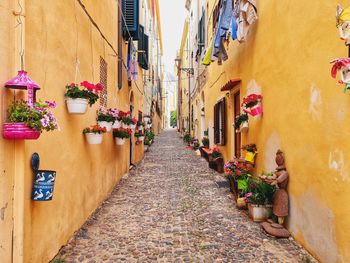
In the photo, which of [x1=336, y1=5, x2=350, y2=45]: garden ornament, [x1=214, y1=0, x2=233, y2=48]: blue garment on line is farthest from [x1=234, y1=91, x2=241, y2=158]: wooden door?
[x1=336, y1=5, x2=350, y2=45]: garden ornament

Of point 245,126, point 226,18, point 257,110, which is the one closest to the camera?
point 257,110

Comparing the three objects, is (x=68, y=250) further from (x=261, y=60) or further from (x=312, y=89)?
(x=261, y=60)

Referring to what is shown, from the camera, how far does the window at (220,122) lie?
8156 mm

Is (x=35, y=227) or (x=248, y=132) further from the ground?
(x=248, y=132)

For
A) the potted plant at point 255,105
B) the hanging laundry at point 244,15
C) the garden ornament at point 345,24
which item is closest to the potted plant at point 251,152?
the potted plant at point 255,105

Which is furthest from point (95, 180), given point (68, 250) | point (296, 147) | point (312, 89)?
point (312, 89)

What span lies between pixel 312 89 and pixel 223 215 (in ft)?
8.65

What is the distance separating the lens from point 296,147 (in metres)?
3.54

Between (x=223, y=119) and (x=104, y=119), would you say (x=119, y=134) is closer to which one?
(x=104, y=119)

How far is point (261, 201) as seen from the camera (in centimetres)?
426

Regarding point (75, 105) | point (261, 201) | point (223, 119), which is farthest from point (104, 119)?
point (223, 119)

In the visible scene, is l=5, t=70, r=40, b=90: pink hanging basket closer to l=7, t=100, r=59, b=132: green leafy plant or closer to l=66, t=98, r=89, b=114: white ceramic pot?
l=7, t=100, r=59, b=132: green leafy plant

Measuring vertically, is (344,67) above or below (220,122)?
above

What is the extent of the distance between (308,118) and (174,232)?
243cm
